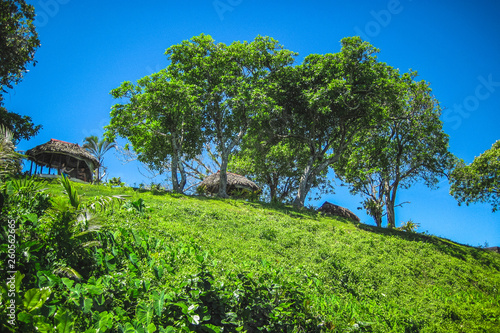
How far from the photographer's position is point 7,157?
587 cm

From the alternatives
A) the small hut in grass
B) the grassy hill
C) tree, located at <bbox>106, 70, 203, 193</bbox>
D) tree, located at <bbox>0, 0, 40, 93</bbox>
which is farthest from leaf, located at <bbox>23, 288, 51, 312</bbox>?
the small hut in grass

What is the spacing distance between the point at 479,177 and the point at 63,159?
36029 millimetres

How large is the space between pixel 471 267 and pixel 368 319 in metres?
10.8

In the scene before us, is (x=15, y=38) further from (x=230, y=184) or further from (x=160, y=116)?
(x=230, y=184)

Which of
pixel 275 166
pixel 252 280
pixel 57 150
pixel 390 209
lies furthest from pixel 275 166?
pixel 252 280

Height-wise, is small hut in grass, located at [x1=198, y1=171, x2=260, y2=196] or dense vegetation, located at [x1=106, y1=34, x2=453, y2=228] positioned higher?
dense vegetation, located at [x1=106, y1=34, x2=453, y2=228]

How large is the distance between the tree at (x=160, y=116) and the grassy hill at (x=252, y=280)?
8.13m

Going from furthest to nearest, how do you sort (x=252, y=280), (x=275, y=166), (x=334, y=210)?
(x=275, y=166)
(x=334, y=210)
(x=252, y=280)

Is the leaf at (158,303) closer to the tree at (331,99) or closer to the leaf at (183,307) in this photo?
the leaf at (183,307)

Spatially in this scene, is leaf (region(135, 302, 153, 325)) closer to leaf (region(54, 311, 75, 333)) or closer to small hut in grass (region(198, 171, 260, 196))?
leaf (region(54, 311, 75, 333))

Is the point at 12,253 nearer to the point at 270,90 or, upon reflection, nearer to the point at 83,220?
the point at 83,220

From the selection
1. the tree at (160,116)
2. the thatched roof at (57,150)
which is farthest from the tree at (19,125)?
the tree at (160,116)

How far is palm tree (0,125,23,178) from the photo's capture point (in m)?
→ 5.73

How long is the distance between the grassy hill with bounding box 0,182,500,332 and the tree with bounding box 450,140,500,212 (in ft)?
41.1
